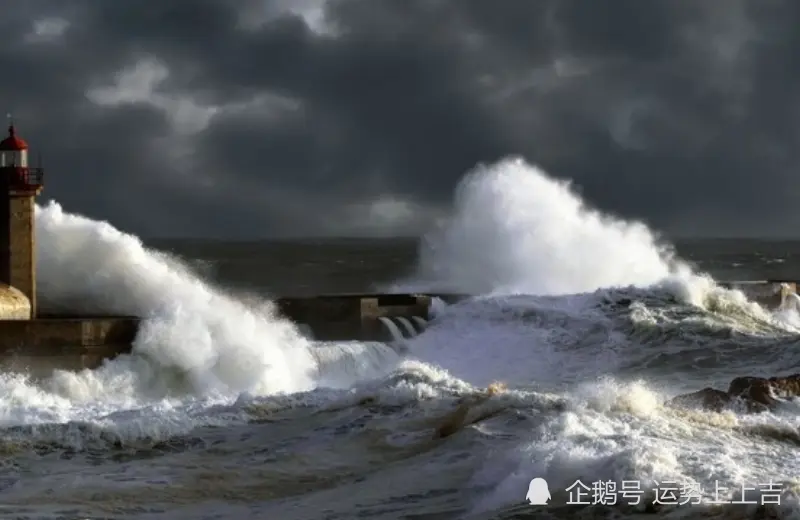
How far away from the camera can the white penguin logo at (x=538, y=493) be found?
7.84 m

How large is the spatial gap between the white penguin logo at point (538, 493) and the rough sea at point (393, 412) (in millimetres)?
47

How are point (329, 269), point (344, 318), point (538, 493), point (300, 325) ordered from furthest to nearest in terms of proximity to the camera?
point (329, 269) < point (344, 318) < point (300, 325) < point (538, 493)

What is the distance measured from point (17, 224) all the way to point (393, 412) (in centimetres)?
642

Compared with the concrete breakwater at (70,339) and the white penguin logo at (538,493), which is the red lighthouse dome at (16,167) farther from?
the white penguin logo at (538,493)

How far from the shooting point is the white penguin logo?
25.7 feet

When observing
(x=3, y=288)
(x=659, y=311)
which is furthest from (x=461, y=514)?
(x=659, y=311)

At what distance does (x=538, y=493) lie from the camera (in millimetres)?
7953

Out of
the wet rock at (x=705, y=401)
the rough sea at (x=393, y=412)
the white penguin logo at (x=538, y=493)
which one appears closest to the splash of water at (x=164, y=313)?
the rough sea at (x=393, y=412)

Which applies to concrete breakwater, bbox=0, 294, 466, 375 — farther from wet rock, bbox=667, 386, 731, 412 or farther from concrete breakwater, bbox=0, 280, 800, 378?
wet rock, bbox=667, 386, 731, 412

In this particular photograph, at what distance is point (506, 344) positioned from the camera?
18.0 metres

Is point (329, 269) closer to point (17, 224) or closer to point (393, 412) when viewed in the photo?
point (17, 224)

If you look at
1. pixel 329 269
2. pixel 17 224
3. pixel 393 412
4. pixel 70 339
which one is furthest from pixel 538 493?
pixel 329 269

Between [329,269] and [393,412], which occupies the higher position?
[329,269]

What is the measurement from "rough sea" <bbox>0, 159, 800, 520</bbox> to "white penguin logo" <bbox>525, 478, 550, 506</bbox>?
47 millimetres
